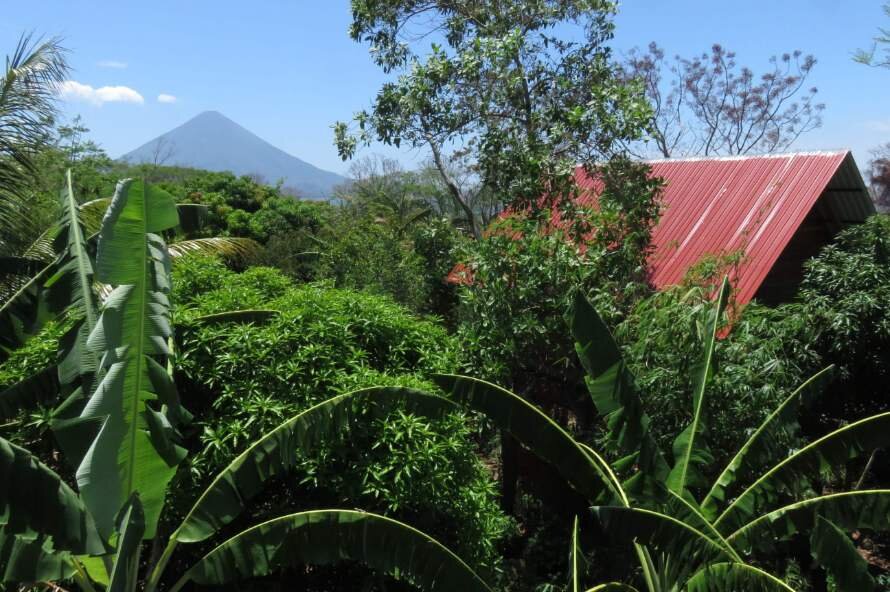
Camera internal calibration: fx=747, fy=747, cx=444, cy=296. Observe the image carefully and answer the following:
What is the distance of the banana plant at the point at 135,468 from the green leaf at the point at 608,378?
4.03 ft

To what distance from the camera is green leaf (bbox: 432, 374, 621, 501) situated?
5512mm

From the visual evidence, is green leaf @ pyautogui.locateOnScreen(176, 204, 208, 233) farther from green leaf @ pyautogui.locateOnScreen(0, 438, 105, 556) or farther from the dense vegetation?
green leaf @ pyautogui.locateOnScreen(0, 438, 105, 556)

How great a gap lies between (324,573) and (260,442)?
1.85 m

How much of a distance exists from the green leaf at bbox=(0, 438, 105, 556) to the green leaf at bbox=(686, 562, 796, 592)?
3759 millimetres

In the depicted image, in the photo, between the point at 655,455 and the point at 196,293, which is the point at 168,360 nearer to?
the point at 196,293

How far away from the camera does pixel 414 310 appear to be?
12.3 meters

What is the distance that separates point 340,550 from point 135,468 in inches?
52.6

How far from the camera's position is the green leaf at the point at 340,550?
464 centimetres

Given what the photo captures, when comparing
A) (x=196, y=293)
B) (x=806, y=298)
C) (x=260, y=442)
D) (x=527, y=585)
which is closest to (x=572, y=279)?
(x=806, y=298)

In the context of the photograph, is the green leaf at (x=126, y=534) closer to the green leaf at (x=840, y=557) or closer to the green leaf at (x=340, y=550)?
the green leaf at (x=340, y=550)

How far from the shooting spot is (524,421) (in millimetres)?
5555

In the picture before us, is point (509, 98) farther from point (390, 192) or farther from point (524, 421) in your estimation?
point (390, 192)

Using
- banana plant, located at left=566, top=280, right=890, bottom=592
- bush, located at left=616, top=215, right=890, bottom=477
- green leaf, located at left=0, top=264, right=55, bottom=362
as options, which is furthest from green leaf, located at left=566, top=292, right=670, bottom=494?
green leaf, located at left=0, top=264, right=55, bottom=362

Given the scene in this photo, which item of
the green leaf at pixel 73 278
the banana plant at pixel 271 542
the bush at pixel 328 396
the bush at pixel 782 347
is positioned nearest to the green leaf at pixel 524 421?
the bush at pixel 328 396
